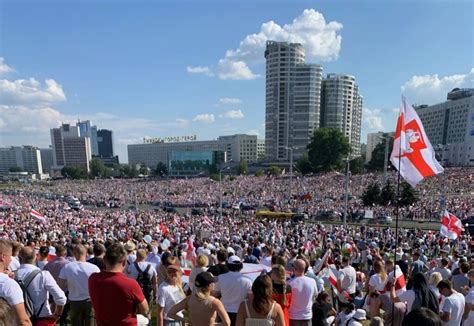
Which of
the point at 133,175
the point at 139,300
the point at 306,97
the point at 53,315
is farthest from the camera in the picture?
the point at 133,175

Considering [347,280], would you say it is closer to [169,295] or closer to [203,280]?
[169,295]

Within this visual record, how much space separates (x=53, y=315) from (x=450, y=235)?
14.9 m

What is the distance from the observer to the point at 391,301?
458 cm

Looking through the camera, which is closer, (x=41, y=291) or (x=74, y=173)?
(x=41, y=291)

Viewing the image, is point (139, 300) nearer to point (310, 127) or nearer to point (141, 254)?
point (141, 254)

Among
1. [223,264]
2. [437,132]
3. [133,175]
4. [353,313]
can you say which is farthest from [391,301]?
[437,132]

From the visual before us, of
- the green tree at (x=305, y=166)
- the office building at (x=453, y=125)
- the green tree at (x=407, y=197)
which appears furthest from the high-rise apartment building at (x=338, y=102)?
the green tree at (x=407, y=197)

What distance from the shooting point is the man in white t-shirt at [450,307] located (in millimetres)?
4265

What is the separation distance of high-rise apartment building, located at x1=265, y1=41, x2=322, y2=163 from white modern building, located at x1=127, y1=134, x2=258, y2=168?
23.3 meters

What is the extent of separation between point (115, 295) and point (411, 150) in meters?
5.53

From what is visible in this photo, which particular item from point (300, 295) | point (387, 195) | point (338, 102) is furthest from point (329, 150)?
point (300, 295)

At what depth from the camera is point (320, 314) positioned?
4.73 meters

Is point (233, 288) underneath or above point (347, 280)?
above

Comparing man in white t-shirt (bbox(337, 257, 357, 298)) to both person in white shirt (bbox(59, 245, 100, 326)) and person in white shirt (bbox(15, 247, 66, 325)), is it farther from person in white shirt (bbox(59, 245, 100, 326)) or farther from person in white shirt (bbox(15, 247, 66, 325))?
person in white shirt (bbox(15, 247, 66, 325))
